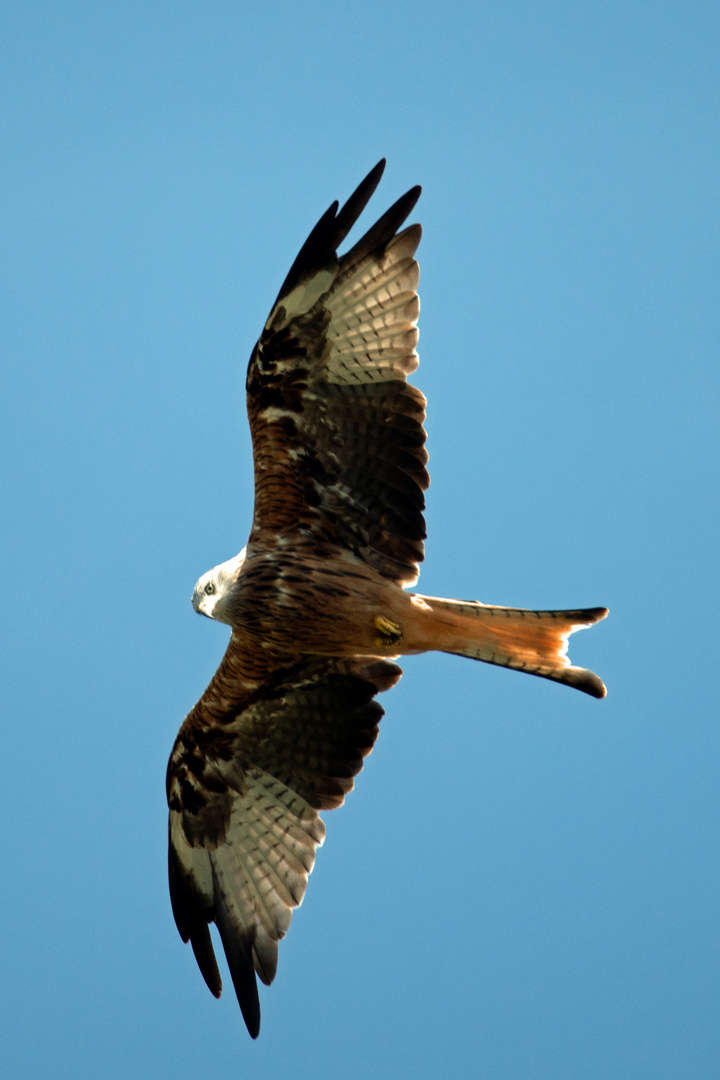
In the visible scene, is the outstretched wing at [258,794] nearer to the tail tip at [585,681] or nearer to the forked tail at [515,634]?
the forked tail at [515,634]

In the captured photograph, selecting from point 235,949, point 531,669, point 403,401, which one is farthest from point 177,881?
point 403,401

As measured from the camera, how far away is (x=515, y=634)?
19.4 feet

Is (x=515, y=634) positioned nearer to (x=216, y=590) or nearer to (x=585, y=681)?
(x=585, y=681)

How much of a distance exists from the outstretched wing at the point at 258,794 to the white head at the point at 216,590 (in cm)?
35

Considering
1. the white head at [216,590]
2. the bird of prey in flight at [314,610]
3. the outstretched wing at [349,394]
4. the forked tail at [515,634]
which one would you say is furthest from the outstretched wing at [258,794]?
the outstretched wing at [349,394]

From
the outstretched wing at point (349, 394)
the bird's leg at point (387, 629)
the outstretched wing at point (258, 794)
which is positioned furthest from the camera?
the outstretched wing at point (258, 794)

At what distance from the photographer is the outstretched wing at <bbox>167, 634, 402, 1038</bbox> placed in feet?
21.3

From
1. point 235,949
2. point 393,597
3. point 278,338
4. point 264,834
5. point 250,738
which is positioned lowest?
point 235,949

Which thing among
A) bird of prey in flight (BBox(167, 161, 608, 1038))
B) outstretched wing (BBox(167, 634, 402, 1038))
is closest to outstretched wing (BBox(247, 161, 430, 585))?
bird of prey in flight (BBox(167, 161, 608, 1038))

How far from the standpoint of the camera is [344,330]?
19.0ft

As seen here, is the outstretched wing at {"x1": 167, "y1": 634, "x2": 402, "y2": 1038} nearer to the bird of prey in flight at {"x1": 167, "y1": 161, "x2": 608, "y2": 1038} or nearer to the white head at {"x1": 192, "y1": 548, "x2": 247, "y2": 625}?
the bird of prey in flight at {"x1": 167, "y1": 161, "x2": 608, "y2": 1038}

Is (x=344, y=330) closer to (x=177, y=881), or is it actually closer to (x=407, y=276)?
(x=407, y=276)

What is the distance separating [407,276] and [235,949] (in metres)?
3.52

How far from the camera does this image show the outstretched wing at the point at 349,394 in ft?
18.8
